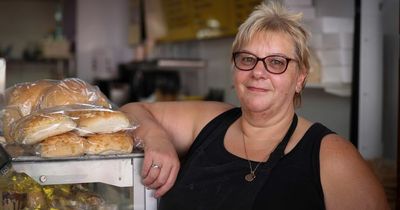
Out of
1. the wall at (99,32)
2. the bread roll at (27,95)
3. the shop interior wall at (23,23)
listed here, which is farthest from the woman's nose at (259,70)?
the shop interior wall at (23,23)

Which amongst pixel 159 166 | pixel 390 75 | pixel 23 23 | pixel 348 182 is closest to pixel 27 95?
pixel 159 166

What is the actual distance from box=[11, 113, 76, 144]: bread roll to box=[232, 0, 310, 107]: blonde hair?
22.2 inches

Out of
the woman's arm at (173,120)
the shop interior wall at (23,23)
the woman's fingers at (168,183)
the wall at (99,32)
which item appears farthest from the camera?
the shop interior wall at (23,23)

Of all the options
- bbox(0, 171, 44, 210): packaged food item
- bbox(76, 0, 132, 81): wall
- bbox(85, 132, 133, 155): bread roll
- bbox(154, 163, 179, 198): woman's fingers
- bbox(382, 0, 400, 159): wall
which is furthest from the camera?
bbox(76, 0, 132, 81): wall

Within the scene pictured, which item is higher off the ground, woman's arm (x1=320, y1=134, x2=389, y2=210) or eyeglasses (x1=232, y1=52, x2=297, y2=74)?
eyeglasses (x1=232, y1=52, x2=297, y2=74)

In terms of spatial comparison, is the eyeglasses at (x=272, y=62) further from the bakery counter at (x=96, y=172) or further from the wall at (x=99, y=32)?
Answer: the wall at (x=99, y=32)

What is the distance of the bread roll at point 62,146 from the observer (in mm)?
1330

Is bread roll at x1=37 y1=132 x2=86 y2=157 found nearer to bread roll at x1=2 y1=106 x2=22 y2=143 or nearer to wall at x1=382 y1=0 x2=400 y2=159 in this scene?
bread roll at x1=2 y1=106 x2=22 y2=143

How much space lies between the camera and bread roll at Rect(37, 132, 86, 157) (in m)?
1.33

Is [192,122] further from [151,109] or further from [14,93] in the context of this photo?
[14,93]

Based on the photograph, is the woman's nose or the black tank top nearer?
the black tank top

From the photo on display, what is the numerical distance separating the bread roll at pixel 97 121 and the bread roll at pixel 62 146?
0.04m

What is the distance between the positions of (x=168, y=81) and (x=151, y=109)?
9.72 ft

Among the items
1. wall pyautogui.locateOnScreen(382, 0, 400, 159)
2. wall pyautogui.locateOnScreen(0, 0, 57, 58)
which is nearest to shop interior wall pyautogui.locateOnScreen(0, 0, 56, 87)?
wall pyautogui.locateOnScreen(0, 0, 57, 58)
